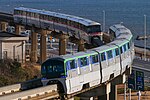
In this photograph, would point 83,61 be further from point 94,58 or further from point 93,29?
point 93,29

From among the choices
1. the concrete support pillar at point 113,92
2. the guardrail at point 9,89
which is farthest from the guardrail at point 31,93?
the concrete support pillar at point 113,92

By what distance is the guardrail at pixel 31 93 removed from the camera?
19.5 m

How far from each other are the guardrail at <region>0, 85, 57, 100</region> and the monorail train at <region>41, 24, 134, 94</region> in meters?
0.70

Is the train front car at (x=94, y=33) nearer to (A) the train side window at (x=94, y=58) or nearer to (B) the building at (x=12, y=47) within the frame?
(B) the building at (x=12, y=47)

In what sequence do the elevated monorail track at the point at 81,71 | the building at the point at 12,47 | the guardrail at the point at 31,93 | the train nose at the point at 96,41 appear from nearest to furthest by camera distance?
the guardrail at the point at 31,93
the elevated monorail track at the point at 81,71
the train nose at the point at 96,41
the building at the point at 12,47

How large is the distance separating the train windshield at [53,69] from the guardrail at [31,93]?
2.24ft

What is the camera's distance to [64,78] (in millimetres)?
22188

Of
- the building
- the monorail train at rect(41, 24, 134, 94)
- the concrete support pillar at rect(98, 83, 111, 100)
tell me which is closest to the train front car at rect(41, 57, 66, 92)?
the monorail train at rect(41, 24, 134, 94)

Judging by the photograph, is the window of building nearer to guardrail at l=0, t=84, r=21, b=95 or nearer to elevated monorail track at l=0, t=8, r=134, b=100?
elevated monorail track at l=0, t=8, r=134, b=100

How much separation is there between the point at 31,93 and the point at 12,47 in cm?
2333

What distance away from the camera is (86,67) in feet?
81.1

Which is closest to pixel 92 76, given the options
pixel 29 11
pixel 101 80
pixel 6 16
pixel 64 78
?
pixel 101 80

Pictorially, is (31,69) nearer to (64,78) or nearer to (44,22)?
Result: (44,22)

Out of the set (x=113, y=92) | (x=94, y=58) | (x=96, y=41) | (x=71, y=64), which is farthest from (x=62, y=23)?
(x=71, y=64)
